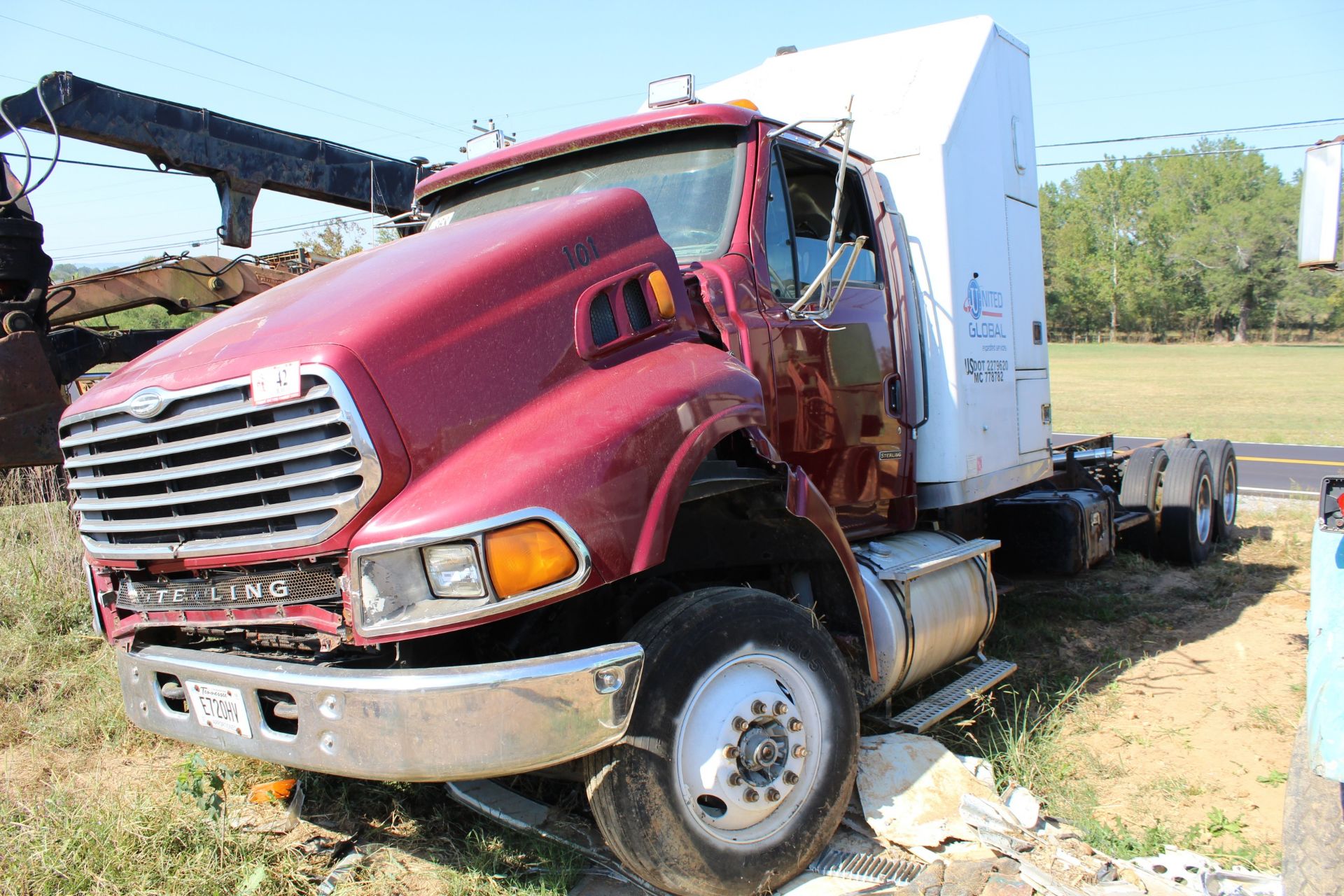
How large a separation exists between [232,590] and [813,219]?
2.86m

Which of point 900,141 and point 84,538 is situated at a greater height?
point 900,141

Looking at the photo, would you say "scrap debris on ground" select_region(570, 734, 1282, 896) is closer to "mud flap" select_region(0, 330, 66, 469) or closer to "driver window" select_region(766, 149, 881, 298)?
"driver window" select_region(766, 149, 881, 298)

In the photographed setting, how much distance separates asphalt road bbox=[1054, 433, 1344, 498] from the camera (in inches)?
469

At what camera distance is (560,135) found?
434cm

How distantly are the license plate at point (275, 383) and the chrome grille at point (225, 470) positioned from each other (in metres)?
0.02

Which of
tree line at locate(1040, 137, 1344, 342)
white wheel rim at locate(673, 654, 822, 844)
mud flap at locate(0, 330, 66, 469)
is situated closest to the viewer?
white wheel rim at locate(673, 654, 822, 844)

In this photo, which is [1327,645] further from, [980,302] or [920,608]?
[980,302]

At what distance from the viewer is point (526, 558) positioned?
2512 mm

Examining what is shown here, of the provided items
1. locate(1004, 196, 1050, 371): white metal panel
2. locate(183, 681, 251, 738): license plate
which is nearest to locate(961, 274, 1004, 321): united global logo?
locate(1004, 196, 1050, 371): white metal panel

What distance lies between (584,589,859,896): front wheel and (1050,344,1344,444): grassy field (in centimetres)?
1687

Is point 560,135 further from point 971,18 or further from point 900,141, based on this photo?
point 971,18

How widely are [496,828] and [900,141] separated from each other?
382cm

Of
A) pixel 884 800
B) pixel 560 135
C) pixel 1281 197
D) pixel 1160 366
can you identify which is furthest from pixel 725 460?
pixel 1281 197

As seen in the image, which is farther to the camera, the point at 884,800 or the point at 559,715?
the point at 884,800
